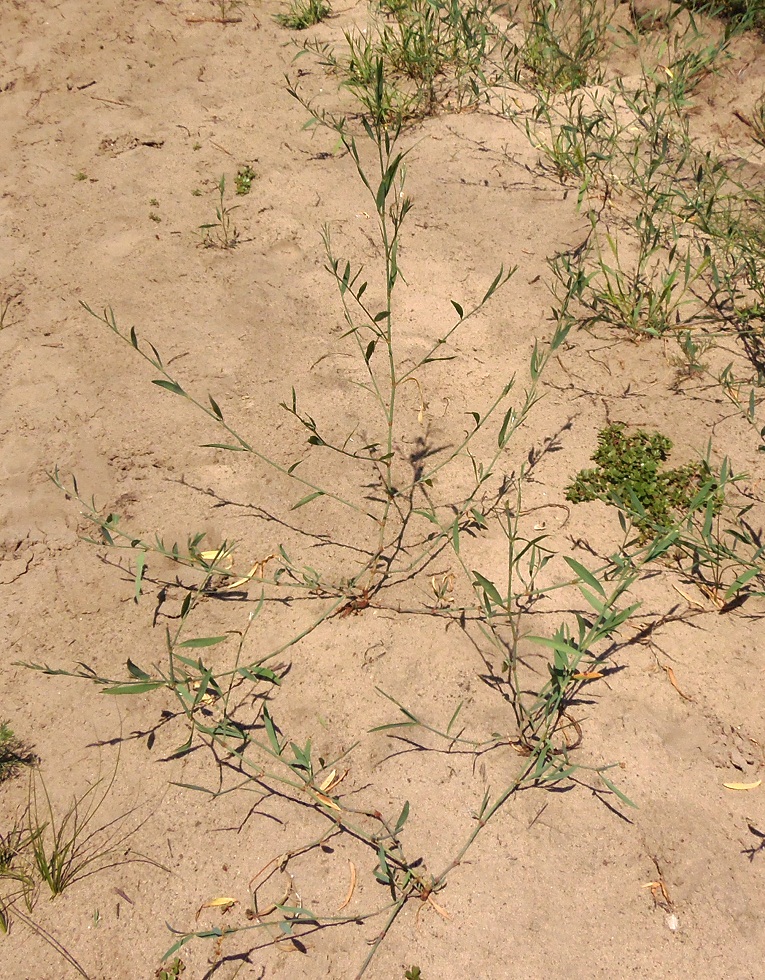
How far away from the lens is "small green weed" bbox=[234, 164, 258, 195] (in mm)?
3244

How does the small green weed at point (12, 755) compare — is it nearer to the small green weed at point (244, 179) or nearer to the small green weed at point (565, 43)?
the small green weed at point (244, 179)

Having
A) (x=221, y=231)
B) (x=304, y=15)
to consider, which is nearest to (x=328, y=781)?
(x=221, y=231)

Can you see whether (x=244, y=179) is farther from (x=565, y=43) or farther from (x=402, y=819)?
(x=402, y=819)

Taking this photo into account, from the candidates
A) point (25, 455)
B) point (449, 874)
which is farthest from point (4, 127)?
point (449, 874)

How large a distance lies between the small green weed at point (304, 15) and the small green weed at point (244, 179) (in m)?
1.06

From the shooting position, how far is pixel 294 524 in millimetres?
2363

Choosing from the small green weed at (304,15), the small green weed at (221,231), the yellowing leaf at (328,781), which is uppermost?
the small green weed at (304,15)

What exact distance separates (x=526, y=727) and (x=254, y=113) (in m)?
2.87

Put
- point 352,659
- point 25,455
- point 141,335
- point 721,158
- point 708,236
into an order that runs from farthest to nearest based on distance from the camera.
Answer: point 721,158 < point 708,236 < point 141,335 < point 25,455 < point 352,659

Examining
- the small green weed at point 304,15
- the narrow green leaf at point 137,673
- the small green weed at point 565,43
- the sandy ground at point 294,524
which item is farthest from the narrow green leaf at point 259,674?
the small green weed at point 304,15

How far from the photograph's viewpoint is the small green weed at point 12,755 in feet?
6.41

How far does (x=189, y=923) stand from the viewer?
175 centimetres

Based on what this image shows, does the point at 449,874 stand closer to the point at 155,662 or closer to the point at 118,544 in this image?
the point at 155,662

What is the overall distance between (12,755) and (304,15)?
11.4 feet
